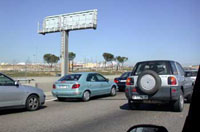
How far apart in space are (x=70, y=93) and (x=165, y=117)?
560 centimetres

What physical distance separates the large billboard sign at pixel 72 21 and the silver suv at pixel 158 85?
18.0 meters

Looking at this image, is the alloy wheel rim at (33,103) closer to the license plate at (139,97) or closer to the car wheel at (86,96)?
the car wheel at (86,96)

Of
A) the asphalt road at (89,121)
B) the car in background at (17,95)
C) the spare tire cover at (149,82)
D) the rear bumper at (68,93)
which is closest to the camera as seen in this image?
the asphalt road at (89,121)

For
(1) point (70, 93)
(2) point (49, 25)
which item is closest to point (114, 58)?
(2) point (49, 25)

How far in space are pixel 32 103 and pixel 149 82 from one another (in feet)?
15.4

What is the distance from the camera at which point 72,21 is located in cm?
2698

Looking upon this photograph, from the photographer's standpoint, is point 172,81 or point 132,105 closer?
point 172,81

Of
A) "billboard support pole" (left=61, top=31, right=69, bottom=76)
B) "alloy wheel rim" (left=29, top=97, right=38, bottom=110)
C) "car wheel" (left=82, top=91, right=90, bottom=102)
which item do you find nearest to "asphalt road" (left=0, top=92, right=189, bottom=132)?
"alloy wheel rim" (left=29, top=97, right=38, bottom=110)

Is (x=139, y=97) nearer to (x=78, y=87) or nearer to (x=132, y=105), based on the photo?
(x=132, y=105)

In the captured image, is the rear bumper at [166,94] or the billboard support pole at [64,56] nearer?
the rear bumper at [166,94]

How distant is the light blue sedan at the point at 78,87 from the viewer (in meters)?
11.9

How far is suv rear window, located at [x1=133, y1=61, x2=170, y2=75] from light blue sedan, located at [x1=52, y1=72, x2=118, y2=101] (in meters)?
3.91

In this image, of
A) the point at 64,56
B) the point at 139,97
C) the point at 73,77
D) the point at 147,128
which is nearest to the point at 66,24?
the point at 64,56

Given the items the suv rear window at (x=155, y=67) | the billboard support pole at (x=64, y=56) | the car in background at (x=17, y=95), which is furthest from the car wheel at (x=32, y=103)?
the billboard support pole at (x=64, y=56)
